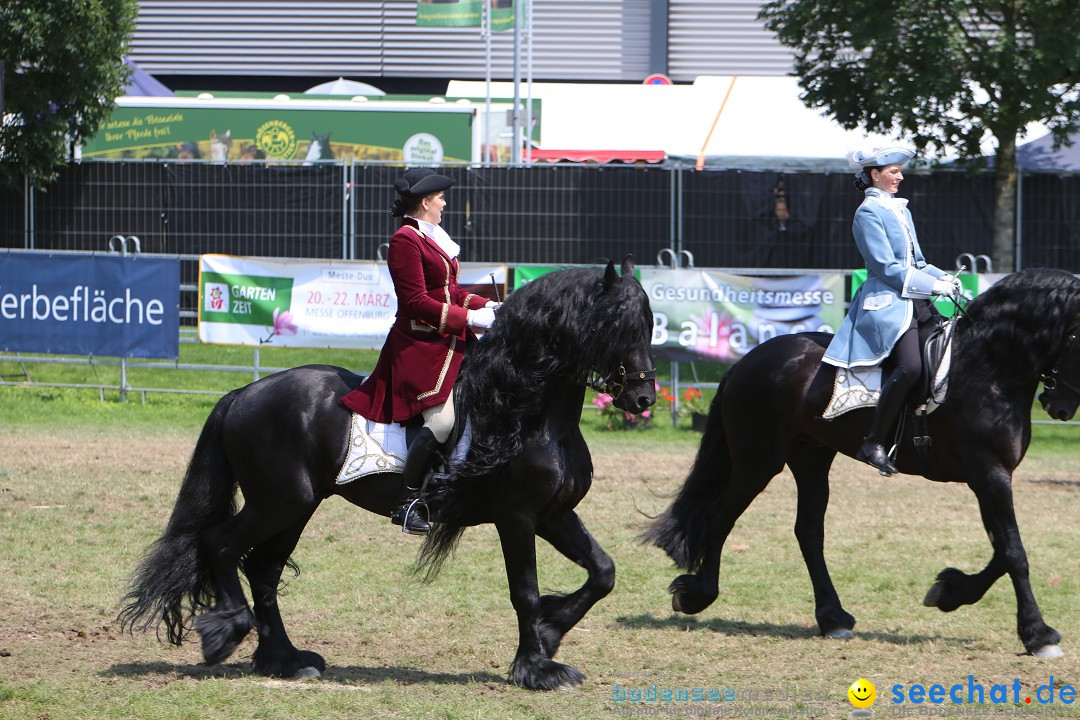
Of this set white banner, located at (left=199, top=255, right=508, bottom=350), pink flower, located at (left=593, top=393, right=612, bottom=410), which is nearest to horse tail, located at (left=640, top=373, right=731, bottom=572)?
white banner, located at (left=199, top=255, right=508, bottom=350)

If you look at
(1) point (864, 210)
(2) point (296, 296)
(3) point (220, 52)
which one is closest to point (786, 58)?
(3) point (220, 52)

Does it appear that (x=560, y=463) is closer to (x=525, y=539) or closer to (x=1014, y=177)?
(x=525, y=539)

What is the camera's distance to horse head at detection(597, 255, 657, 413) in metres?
5.80

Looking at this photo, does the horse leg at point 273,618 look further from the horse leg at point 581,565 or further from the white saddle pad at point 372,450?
the horse leg at point 581,565

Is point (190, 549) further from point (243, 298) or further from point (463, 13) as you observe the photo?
point (463, 13)

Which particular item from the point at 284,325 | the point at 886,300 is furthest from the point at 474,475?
the point at 284,325

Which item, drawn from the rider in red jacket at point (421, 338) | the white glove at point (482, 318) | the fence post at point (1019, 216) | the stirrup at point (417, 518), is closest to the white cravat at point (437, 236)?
the rider in red jacket at point (421, 338)

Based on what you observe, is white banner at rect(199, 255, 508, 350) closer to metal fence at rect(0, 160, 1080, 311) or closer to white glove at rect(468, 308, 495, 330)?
metal fence at rect(0, 160, 1080, 311)

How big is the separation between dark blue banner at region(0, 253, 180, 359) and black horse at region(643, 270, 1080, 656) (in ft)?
29.2

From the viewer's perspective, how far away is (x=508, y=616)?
7.49m

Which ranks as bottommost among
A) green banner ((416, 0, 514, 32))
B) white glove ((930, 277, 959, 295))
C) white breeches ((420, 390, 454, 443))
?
white breeches ((420, 390, 454, 443))

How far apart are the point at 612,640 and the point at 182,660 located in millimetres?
2113

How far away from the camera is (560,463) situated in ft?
19.8

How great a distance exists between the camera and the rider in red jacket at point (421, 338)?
20.0 ft
